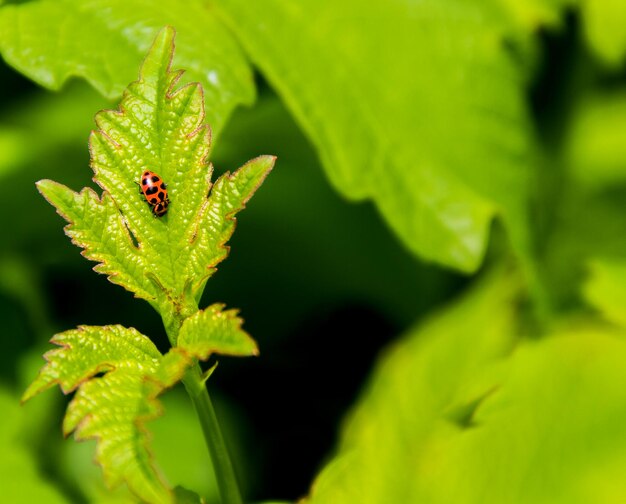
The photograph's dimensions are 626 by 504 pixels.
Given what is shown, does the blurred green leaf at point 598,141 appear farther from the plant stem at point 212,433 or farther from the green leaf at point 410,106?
the plant stem at point 212,433

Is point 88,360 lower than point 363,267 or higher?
higher

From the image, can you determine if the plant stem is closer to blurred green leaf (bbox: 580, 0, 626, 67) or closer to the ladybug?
the ladybug

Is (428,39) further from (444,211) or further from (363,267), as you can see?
(363,267)

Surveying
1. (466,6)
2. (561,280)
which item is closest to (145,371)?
(466,6)

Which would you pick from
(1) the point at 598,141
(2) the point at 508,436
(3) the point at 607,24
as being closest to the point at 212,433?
(2) the point at 508,436

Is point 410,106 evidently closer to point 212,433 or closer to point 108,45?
point 108,45

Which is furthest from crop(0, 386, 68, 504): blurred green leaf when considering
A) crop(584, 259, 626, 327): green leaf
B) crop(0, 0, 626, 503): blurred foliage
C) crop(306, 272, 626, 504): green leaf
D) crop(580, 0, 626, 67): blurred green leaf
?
crop(580, 0, 626, 67): blurred green leaf
